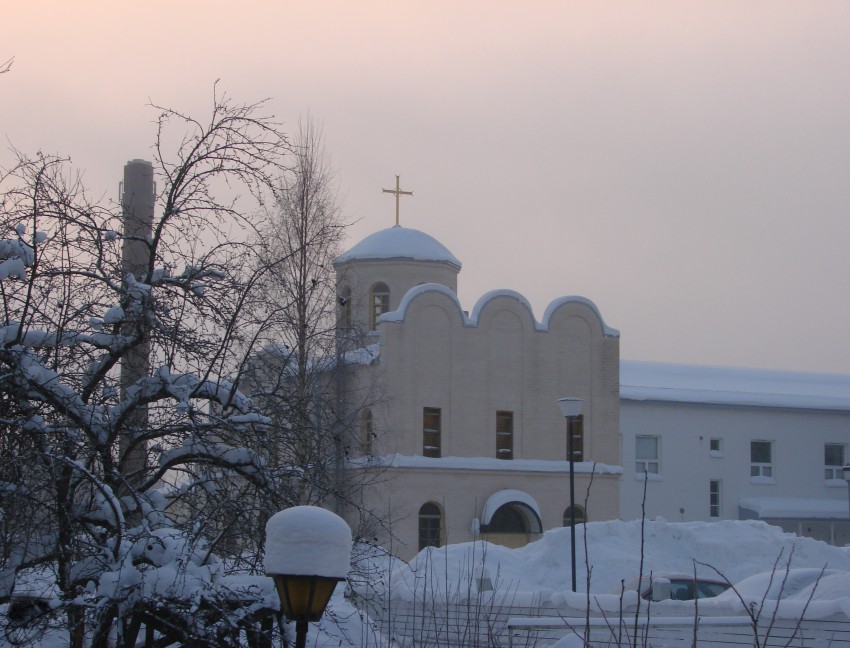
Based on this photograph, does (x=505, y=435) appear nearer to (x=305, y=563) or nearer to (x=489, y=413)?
(x=489, y=413)

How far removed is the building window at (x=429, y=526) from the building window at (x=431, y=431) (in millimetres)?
1580

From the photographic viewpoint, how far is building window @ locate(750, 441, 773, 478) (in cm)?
4938

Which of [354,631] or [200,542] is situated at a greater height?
[200,542]

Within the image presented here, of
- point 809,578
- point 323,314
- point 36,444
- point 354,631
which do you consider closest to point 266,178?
point 36,444

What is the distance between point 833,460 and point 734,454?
17.2ft

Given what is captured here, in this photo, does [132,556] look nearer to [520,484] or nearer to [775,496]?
[520,484]

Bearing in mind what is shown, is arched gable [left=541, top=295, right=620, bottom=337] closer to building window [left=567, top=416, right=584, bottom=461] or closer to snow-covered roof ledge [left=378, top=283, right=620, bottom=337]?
snow-covered roof ledge [left=378, top=283, right=620, bottom=337]

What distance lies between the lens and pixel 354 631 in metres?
12.4

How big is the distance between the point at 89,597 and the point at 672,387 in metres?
44.6

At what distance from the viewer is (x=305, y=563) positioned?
693 cm

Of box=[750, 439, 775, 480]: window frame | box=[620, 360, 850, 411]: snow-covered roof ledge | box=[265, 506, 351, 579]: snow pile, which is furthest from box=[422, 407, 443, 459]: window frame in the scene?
box=[265, 506, 351, 579]: snow pile

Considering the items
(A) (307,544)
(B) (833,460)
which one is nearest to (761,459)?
(B) (833,460)

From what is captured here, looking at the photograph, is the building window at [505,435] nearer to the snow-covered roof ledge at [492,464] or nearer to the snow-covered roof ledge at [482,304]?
the snow-covered roof ledge at [492,464]

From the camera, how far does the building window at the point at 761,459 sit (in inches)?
1944
